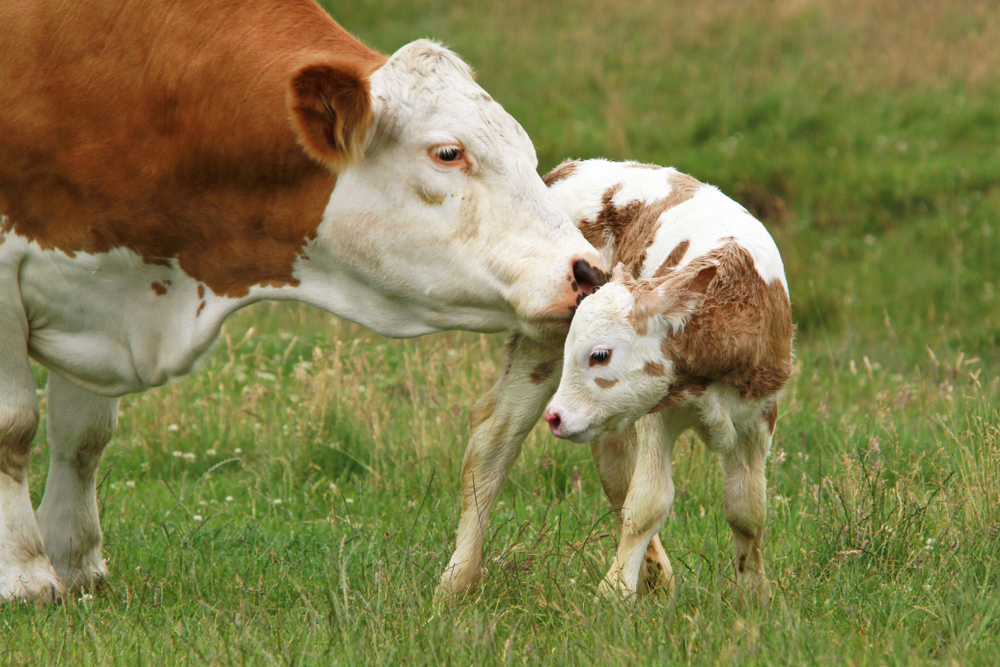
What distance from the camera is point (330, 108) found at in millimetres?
3482

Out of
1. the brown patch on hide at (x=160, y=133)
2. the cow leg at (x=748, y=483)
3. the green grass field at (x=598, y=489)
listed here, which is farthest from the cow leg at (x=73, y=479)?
the cow leg at (x=748, y=483)

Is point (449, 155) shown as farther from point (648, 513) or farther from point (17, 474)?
point (17, 474)

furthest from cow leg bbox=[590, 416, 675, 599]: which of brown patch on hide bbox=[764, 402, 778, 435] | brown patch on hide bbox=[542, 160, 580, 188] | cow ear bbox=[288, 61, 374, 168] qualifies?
cow ear bbox=[288, 61, 374, 168]

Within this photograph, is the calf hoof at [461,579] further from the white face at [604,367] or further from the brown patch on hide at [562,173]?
the brown patch on hide at [562,173]

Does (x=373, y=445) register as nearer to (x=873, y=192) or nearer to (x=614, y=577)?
(x=614, y=577)

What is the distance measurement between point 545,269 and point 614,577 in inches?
42.1

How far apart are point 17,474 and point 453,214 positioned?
1.82 m

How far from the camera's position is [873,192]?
1129cm

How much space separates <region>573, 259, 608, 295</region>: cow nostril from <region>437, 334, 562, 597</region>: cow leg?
1.62 feet

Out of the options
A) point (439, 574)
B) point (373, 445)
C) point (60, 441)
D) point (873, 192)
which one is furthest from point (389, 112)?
point (873, 192)

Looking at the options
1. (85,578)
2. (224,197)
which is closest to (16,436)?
(85,578)

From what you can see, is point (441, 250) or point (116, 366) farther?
point (116, 366)

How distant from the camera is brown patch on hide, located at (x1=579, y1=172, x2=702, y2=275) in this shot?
3.94 metres

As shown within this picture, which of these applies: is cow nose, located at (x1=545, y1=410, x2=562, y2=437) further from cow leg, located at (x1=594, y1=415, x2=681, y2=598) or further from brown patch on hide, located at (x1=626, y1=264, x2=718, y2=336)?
cow leg, located at (x1=594, y1=415, x2=681, y2=598)
